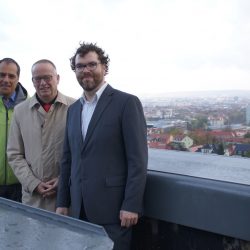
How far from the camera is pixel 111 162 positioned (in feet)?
7.59

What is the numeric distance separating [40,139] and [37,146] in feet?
0.19

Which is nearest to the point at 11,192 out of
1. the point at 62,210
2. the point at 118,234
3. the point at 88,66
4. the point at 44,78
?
the point at 62,210

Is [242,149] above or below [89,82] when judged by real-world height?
below

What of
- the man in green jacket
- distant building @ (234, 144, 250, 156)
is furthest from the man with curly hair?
the man in green jacket

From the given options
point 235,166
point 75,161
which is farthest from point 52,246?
point 235,166

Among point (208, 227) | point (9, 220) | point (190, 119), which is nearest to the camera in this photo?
point (9, 220)

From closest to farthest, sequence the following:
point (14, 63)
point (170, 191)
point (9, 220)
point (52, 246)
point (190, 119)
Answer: point (52, 246) < point (9, 220) < point (170, 191) < point (190, 119) < point (14, 63)

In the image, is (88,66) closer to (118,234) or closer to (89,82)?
(89,82)

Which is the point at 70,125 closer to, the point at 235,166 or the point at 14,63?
the point at 235,166

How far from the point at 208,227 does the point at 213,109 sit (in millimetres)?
998

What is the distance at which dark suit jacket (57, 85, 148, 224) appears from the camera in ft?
7.45

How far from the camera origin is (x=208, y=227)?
217 centimetres

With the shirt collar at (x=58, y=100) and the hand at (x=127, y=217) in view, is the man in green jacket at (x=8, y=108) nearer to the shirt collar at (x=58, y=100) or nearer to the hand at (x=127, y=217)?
the shirt collar at (x=58, y=100)

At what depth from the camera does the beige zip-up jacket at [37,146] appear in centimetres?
285
